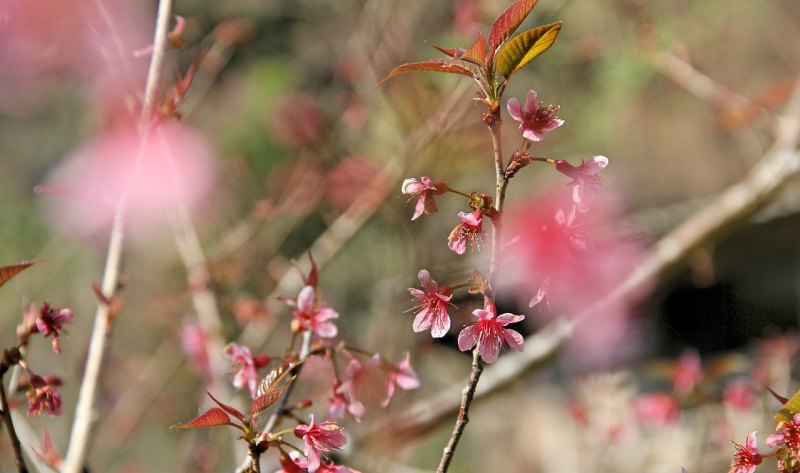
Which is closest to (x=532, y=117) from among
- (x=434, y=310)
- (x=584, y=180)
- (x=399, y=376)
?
(x=584, y=180)

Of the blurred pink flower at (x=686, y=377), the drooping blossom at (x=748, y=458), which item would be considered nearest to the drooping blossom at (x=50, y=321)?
the drooping blossom at (x=748, y=458)

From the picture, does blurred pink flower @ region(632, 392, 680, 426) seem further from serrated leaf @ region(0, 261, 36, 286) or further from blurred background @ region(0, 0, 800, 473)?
serrated leaf @ region(0, 261, 36, 286)

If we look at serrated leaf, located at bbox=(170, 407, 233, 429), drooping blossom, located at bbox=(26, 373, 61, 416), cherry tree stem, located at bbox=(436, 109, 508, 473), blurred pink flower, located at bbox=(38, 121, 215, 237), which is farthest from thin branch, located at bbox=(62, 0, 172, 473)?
blurred pink flower, located at bbox=(38, 121, 215, 237)

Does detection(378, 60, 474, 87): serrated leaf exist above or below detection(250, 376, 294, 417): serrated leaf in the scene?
above

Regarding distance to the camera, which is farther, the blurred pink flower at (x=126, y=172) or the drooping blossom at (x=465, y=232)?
the blurred pink flower at (x=126, y=172)

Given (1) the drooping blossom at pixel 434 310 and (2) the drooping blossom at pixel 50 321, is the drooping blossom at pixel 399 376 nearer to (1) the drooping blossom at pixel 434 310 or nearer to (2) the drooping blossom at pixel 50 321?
(1) the drooping blossom at pixel 434 310

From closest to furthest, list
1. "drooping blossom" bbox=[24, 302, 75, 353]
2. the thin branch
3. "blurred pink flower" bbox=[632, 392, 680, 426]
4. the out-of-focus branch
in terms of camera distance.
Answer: "drooping blossom" bbox=[24, 302, 75, 353] < the thin branch < the out-of-focus branch < "blurred pink flower" bbox=[632, 392, 680, 426]

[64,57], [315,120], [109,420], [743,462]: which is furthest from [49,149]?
[743,462]
